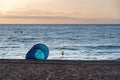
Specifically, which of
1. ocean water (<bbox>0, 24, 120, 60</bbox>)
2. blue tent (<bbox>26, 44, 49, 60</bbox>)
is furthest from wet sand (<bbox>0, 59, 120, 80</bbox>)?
ocean water (<bbox>0, 24, 120, 60</bbox>)

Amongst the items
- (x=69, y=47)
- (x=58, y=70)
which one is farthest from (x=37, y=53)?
(x=69, y=47)

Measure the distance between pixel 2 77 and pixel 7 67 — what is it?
7.58 feet

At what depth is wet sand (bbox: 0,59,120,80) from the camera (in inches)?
560

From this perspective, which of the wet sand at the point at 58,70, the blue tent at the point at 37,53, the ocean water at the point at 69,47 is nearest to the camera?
the wet sand at the point at 58,70

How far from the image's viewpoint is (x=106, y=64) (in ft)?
56.6

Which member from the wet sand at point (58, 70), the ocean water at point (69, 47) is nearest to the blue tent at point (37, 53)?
the wet sand at point (58, 70)

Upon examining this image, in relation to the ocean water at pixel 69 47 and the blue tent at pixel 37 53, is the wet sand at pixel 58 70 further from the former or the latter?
the ocean water at pixel 69 47

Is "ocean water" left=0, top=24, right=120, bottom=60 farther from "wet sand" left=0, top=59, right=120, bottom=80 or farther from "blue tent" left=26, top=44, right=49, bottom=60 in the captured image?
"wet sand" left=0, top=59, right=120, bottom=80

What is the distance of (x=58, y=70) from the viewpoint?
15.7 m

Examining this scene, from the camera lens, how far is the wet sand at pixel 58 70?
14219 millimetres

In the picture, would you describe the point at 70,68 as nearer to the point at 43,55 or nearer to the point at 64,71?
the point at 64,71

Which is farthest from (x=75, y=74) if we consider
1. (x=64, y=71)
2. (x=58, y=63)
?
(x=58, y=63)

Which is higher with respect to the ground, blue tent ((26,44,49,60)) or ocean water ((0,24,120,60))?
blue tent ((26,44,49,60))

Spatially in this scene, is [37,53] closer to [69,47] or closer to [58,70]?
[58,70]
